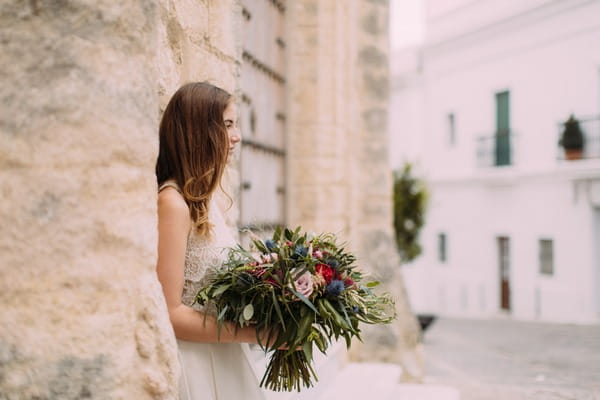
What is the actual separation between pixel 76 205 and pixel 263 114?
345 cm

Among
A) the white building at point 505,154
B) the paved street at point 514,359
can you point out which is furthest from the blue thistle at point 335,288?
the white building at point 505,154

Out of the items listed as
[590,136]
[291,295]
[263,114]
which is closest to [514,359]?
[263,114]

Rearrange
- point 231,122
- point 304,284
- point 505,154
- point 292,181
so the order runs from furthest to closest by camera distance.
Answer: point 505,154 < point 292,181 < point 231,122 < point 304,284

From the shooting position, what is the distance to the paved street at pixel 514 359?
615 centimetres

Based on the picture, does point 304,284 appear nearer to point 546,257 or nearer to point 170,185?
point 170,185

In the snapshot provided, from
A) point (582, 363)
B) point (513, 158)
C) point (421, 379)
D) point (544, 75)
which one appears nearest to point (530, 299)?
point (513, 158)

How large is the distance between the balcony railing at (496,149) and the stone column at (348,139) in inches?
Answer: 424

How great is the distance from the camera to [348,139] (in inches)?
235

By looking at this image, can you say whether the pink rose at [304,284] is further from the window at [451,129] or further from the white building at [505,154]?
the window at [451,129]

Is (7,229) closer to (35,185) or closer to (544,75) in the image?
(35,185)

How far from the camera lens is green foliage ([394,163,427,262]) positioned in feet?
39.8

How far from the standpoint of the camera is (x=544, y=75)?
15523 millimetres

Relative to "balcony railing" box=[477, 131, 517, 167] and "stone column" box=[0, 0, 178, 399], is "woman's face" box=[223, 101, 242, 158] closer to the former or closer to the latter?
"stone column" box=[0, 0, 178, 399]

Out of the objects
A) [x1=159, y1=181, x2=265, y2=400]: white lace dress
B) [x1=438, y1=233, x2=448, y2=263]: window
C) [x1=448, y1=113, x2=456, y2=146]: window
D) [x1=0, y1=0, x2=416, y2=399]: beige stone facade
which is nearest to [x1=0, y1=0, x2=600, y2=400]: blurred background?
[x1=0, y1=0, x2=416, y2=399]: beige stone facade
